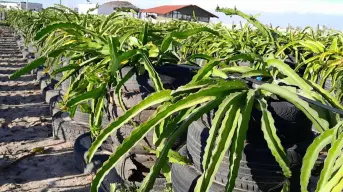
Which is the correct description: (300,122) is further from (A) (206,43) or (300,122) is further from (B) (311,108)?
(A) (206,43)

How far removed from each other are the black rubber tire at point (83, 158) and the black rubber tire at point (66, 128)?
0.34 meters

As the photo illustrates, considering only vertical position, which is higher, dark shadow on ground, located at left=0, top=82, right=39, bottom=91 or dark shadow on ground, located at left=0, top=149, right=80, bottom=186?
dark shadow on ground, located at left=0, top=82, right=39, bottom=91

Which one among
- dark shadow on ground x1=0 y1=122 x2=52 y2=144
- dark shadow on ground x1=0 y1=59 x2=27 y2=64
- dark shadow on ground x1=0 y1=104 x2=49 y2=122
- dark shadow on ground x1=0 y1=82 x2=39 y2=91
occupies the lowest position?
dark shadow on ground x1=0 y1=122 x2=52 y2=144

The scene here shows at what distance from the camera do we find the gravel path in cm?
309

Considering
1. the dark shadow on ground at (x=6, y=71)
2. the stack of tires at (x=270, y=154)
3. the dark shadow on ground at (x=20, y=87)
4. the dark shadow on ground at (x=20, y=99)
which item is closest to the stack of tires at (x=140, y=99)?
the stack of tires at (x=270, y=154)

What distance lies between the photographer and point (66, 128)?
370 centimetres

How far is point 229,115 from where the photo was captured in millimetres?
1175

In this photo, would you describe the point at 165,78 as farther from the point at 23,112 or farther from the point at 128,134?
the point at 23,112

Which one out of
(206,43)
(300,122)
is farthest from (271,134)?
(206,43)

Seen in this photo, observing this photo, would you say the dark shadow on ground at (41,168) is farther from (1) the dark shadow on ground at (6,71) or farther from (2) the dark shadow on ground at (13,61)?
(2) the dark shadow on ground at (13,61)

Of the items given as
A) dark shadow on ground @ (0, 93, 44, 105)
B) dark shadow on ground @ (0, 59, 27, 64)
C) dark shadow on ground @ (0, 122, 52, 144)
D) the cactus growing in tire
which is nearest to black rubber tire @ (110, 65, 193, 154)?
the cactus growing in tire

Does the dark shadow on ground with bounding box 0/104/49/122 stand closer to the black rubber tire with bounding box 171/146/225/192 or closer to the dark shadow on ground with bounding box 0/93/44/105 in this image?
the dark shadow on ground with bounding box 0/93/44/105

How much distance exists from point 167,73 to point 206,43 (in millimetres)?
2048

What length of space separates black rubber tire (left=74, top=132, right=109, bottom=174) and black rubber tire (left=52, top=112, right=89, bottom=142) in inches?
13.6
